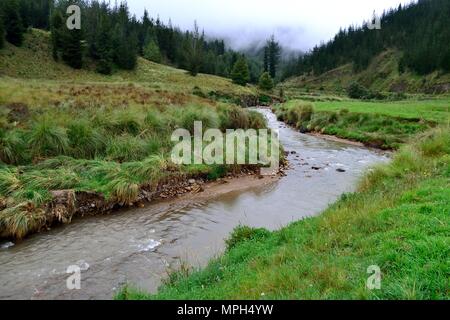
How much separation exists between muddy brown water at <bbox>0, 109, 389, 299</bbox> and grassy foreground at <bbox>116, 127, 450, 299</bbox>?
1625 millimetres

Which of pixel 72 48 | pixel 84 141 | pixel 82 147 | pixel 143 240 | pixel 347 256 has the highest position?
pixel 72 48

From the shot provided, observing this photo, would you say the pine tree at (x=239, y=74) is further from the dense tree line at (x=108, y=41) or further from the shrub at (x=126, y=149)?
the shrub at (x=126, y=149)

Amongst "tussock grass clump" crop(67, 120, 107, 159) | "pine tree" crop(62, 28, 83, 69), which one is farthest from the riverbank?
"pine tree" crop(62, 28, 83, 69)

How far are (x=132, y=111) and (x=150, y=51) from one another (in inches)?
3028

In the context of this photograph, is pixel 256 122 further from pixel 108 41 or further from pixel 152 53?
pixel 152 53

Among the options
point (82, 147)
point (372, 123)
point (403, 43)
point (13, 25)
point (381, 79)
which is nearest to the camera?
point (82, 147)

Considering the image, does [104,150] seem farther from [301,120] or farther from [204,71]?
[204,71]

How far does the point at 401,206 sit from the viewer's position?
8.38 meters

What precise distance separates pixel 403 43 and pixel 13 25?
380 ft

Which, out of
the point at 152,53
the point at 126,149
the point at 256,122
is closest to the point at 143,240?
the point at 126,149

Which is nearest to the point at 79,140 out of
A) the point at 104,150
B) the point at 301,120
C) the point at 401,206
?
the point at 104,150

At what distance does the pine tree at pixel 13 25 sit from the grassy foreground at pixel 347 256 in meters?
70.6

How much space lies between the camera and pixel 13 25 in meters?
66.4

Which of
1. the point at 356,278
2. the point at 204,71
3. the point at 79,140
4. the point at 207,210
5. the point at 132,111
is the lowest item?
the point at 207,210
